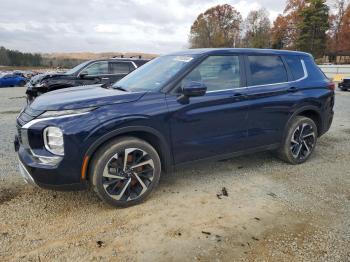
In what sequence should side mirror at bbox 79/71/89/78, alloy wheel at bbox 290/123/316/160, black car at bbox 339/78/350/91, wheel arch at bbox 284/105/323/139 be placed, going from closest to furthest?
wheel arch at bbox 284/105/323/139
alloy wheel at bbox 290/123/316/160
side mirror at bbox 79/71/89/78
black car at bbox 339/78/350/91

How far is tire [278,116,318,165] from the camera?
479 cm

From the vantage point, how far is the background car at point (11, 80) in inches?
1046

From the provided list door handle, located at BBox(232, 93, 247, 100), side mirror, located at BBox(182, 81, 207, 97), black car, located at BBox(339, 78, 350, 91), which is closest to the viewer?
side mirror, located at BBox(182, 81, 207, 97)

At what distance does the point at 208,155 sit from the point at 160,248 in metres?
1.53

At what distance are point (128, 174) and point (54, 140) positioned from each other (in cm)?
87

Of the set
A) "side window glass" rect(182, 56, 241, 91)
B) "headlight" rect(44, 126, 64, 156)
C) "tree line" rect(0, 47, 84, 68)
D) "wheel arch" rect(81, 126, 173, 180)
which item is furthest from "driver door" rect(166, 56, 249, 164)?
"tree line" rect(0, 47, 84, 68)

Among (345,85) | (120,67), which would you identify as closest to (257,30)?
(345,85)

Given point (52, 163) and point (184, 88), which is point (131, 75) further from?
point (52, 163)

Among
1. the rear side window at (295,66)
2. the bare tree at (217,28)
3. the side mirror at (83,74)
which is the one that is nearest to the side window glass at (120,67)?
the side mirror at (83,74)

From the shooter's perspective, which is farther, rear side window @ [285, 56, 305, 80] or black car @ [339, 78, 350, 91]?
black car @ [339, 78, 350, 91]

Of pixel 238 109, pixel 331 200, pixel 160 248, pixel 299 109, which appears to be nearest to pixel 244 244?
pixel 160 248

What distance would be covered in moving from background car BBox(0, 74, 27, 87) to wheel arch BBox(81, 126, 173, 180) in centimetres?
2731

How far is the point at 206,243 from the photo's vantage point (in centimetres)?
285

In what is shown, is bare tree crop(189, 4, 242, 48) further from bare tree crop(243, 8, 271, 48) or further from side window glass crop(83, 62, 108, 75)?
side window glass crop(83, 62, 108, 75)
